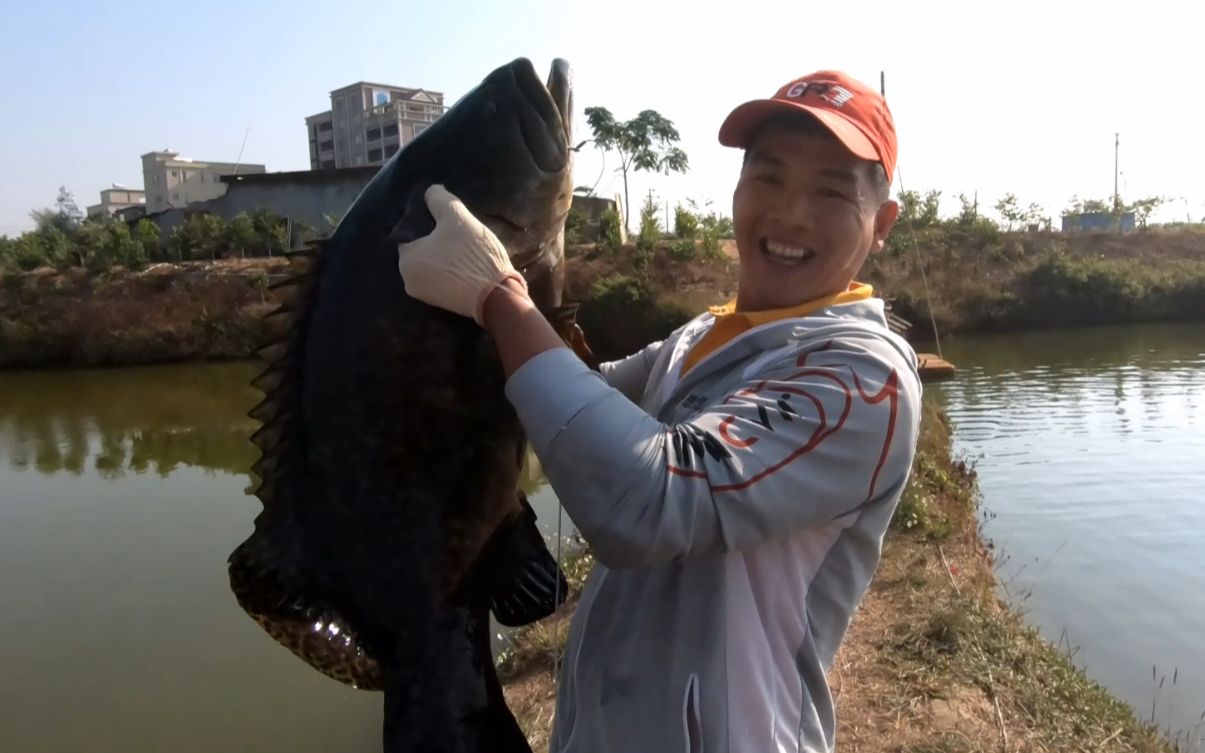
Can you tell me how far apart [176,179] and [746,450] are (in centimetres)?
8319

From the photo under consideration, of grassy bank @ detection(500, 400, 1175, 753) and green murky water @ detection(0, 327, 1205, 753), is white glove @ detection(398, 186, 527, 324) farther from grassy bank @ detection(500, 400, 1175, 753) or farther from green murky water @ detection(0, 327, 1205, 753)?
grassy bank @ detection(500, 400, 1175, 753)

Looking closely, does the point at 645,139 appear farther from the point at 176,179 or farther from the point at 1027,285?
the point at 176,179

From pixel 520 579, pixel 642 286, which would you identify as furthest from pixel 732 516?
pixel 642 286

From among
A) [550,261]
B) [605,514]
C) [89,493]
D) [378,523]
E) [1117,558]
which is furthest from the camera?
[89,493]

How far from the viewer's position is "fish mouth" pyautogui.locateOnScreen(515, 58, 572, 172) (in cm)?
188

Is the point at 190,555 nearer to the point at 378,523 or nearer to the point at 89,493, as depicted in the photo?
the point at 89,493

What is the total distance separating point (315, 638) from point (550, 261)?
97 centimetres

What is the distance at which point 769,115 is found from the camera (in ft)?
5.36

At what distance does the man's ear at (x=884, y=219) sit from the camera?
1730mm

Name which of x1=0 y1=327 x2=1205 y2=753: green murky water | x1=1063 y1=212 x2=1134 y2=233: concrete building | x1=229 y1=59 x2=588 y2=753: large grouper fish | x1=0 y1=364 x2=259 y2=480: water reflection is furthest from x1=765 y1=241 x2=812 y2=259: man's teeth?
x1=1063 y1=212 x2=1134 y2=233: concrete building

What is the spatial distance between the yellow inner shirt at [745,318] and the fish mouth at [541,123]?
1.66 ft

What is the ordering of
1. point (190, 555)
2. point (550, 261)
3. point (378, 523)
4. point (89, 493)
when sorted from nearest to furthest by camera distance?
point (378, 523) → point (550, 261) → point (190, 555) → point (89, 493)

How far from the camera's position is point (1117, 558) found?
8.62 meters

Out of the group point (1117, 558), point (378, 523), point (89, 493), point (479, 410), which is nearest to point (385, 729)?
point (378, 523)
